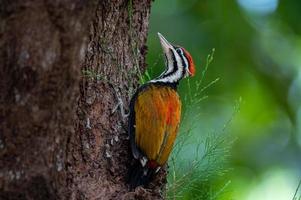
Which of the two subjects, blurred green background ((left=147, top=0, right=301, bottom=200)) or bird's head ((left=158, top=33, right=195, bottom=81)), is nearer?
bird's head ((left=158, top=33, right=195, bottom=81))

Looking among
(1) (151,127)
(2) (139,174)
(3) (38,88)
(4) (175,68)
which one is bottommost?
(2) (139,174)

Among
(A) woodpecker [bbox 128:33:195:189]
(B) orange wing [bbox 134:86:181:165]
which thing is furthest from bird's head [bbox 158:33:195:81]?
(B) orange wing [bbox 134:86:181:165]

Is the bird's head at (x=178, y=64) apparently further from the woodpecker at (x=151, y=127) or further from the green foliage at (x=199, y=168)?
the green foliage at (x=199, y=168)

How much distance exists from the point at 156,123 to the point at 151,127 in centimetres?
4

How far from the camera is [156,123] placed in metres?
4.71

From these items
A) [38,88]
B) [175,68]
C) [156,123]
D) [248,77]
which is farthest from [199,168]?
[248,77]

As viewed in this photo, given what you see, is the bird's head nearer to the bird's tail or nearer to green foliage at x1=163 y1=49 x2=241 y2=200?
green foliage at x1=163 y1=49 x2=241 y2=200

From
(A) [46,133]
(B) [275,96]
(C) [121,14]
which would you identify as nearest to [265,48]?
(B) [275,96]

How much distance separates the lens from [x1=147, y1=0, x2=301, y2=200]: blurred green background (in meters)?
6.96

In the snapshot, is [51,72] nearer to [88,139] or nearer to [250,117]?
[88,139]

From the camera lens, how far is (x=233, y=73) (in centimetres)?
721

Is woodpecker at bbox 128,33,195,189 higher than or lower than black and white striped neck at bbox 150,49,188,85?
lower

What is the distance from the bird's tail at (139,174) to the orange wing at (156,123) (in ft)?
0.22

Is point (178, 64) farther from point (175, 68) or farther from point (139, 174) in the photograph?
point (139, 174)
